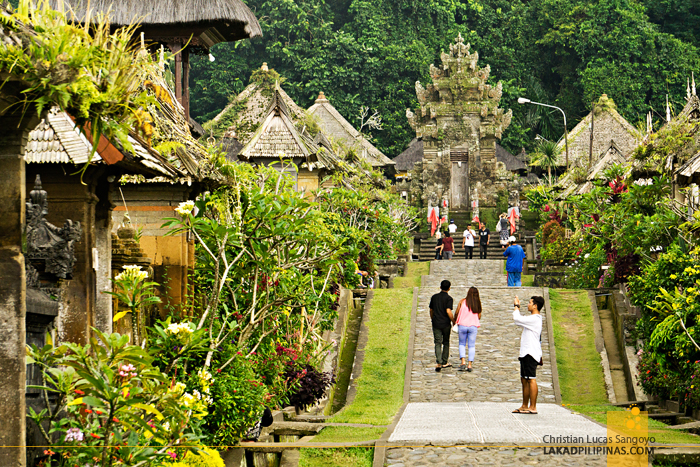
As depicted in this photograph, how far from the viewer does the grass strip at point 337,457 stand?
9812mm

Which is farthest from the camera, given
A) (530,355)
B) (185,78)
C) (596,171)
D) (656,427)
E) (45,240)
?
(596,171)

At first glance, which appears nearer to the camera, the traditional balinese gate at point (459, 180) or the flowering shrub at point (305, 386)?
the flowering shrub at point (305, 386)

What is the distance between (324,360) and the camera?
15.9 metres

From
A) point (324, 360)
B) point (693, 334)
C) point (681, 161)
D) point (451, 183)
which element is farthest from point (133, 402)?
point (451, 183)

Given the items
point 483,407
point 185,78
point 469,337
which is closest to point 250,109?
point 185,78

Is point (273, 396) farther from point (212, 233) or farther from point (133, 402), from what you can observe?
point (133, 402)

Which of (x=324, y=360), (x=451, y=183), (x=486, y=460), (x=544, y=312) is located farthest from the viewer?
(x=451, y=183)

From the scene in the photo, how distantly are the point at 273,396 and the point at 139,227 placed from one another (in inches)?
109

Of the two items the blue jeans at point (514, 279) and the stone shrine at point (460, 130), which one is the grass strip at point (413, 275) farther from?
the stone shrine at point (460, 130)

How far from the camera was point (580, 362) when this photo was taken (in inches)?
682

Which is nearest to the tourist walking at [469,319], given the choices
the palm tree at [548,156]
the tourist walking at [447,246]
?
the tourist walking at [447,246]

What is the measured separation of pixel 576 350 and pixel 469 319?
3068 mm

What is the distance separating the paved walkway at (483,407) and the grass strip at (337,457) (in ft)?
0.87
